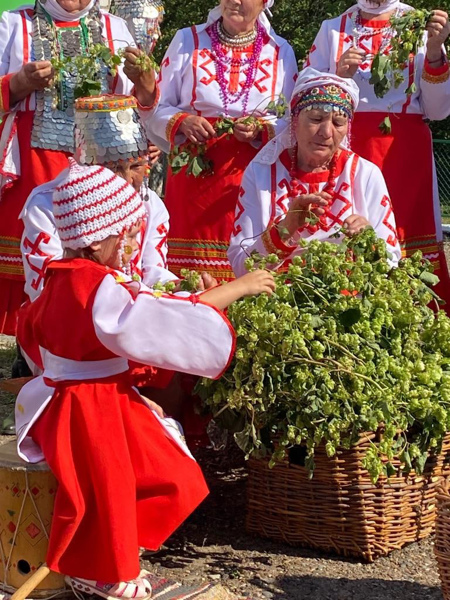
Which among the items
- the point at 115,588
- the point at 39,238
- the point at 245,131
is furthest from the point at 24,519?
the point at 245,131

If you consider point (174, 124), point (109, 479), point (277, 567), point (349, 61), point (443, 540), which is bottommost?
point (277, 567)

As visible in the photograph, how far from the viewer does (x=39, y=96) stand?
4.88 metres

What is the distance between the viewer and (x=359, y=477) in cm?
353

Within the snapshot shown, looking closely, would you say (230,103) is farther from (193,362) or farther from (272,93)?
(193,362)

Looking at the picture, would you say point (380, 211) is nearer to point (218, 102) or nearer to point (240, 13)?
point (218, 102)

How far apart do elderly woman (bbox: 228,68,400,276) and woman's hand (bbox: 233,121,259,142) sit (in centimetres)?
48

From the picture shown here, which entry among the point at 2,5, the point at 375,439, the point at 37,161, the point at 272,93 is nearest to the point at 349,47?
the point at 272,93

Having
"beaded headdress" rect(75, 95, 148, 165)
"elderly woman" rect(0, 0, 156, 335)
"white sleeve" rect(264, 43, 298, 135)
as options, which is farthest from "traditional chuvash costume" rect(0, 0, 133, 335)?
"beaded headdress" rect(75, 95, 148, 165)

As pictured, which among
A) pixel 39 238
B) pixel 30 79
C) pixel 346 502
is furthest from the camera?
pixel 30 79

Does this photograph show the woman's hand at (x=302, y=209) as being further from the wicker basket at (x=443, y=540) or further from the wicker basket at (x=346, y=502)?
the wicker basket at (x=443, y=540)

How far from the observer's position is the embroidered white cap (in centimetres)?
322

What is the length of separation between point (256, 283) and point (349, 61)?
74.4 inches

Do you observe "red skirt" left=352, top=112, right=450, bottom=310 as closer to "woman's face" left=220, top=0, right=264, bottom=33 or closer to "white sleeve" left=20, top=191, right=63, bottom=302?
"woman's face" left=220, top=0, right=264, bottom=33

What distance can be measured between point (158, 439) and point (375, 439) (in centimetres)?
72
